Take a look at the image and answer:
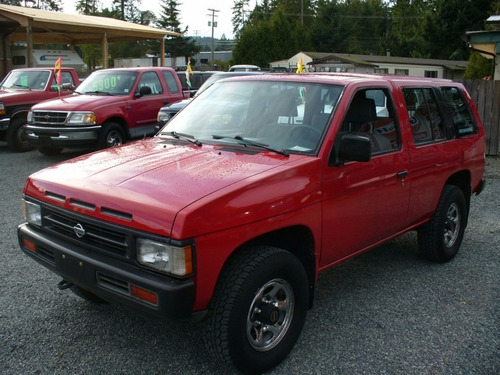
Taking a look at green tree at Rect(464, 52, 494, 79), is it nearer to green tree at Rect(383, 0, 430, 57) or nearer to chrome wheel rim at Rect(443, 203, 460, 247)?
chrome wheel rim at Rect(443, 203, 460, 247)

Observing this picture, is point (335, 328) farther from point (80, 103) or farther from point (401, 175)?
point (80, 103)

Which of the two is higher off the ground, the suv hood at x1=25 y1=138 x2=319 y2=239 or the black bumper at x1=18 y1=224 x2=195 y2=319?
the suv hood at x1=25 y1=138 x2=319 y2=239

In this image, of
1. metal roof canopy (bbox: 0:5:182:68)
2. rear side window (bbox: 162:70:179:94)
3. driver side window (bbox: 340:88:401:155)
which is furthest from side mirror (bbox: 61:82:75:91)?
driver side window (bbox: 340:88:401:155)

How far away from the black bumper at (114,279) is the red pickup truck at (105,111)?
726 centimetres

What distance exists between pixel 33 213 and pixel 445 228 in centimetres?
381

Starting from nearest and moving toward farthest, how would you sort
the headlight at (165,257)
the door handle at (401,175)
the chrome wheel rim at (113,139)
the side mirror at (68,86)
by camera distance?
the headlight at (165,257)
the door handle at (401,175)
the chrome wheel rim at (113,139)
the side mirror at (68,86)

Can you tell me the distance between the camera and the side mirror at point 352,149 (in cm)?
341

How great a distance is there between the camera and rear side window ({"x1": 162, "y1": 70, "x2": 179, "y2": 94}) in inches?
477

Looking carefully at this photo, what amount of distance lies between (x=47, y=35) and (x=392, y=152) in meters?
22.8

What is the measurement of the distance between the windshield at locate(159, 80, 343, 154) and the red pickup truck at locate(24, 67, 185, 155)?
6371mm

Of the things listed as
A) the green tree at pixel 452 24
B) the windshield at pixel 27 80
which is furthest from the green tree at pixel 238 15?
the windshield at pixel 27 80

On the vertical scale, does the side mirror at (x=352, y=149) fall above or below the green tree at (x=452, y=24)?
below

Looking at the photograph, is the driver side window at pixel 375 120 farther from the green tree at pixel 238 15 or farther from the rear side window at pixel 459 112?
the green tree at pixel 238 15

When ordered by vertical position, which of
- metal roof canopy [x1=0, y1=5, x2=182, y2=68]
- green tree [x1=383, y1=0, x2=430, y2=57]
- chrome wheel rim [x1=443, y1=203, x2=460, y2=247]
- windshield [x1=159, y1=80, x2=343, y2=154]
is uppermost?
green tree [x1=383, y1=0, x2=430, y2=57]
